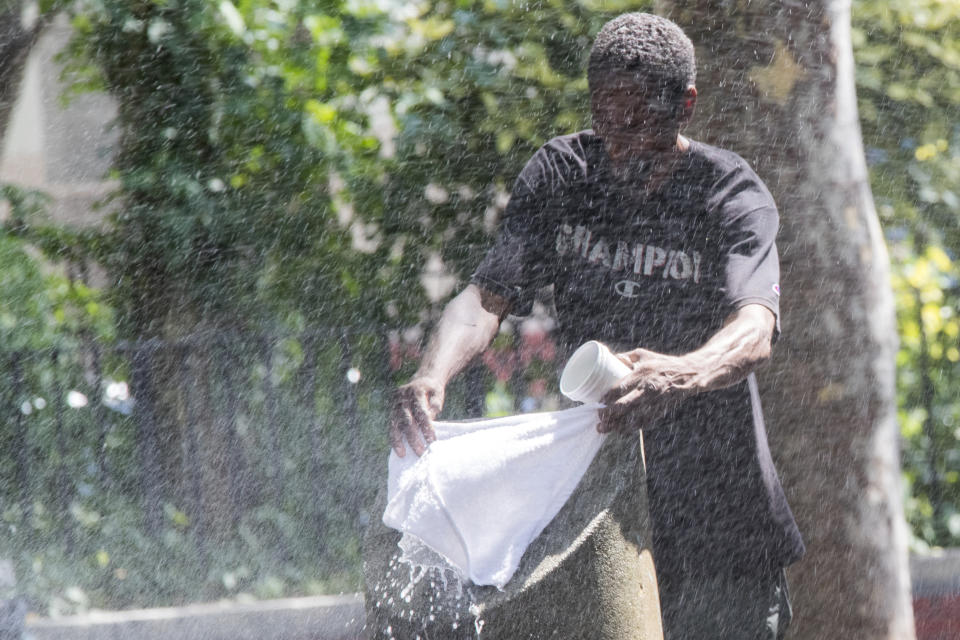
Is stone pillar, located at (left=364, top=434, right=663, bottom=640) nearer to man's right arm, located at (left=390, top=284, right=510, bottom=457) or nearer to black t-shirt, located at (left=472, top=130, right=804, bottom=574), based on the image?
man's right arm, located at (left=390, top=284, right=510, bottom=457)

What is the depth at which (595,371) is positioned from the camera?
215 cm

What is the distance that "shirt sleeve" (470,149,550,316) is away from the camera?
274cm

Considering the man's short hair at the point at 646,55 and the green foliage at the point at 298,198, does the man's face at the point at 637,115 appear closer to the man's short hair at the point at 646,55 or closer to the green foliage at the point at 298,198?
the man's short hair at the point at 646,55

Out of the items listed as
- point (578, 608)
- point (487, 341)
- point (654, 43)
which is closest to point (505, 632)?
point (578, 608)

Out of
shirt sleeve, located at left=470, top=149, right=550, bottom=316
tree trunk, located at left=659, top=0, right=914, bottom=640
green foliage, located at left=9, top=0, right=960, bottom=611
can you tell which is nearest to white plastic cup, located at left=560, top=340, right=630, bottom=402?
shirt sleeve, located at left=470, top=149, right=550, bottom=316

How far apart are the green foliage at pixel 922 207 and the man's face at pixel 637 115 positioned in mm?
3607

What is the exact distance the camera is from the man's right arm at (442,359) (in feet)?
7.77

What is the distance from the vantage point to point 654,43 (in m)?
2.52

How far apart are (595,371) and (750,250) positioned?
1.88ft

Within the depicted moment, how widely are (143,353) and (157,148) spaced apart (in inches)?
40.6

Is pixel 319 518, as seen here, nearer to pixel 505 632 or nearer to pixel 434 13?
pixel 434 13

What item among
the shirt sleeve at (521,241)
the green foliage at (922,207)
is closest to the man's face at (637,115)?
the shirt sleeve at (521,241)

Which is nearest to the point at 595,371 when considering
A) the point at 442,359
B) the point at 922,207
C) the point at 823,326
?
the point at 442,359

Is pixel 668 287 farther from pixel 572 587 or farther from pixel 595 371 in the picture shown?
pixel 572 587
